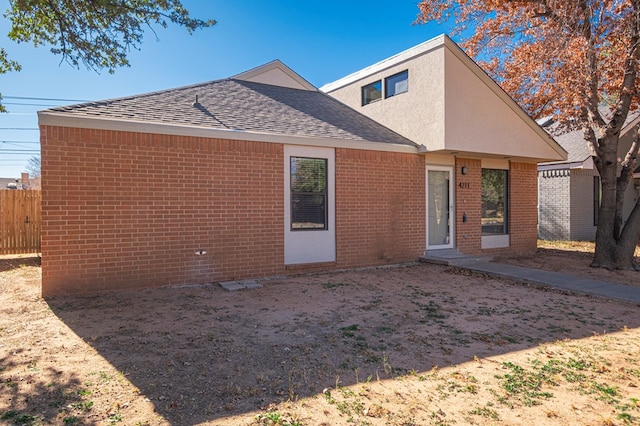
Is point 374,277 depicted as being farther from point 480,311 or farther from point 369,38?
point 369,38

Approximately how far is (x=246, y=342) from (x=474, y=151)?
7.99 meters

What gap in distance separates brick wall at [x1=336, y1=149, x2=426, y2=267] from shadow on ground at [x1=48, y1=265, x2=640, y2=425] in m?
1.68

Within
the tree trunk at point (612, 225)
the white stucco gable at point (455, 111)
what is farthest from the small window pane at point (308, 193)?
the tree trunk at point (612, 225)

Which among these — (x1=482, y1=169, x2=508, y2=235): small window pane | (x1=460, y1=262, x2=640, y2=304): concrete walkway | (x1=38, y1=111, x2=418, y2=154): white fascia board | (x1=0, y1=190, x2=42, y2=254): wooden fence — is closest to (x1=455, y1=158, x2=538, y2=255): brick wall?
(x1=482, y1=169, x2=508, y2=235): small window pane

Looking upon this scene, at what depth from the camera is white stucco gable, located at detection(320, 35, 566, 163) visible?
9.57 metres

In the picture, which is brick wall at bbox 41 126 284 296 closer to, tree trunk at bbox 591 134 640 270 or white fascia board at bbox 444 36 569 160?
white fascia board at bbox 444 36 569 160

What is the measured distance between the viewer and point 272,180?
821 centimetres

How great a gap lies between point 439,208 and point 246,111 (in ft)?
19.2

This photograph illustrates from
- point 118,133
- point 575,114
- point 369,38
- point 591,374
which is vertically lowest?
point 591,374

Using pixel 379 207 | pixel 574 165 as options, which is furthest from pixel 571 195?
pixel 379 207

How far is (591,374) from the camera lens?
368cm

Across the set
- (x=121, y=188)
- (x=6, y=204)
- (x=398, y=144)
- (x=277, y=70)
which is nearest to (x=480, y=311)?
(x=398, y=144)

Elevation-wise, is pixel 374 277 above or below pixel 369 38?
below

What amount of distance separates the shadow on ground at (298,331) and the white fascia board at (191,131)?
2.89 m
